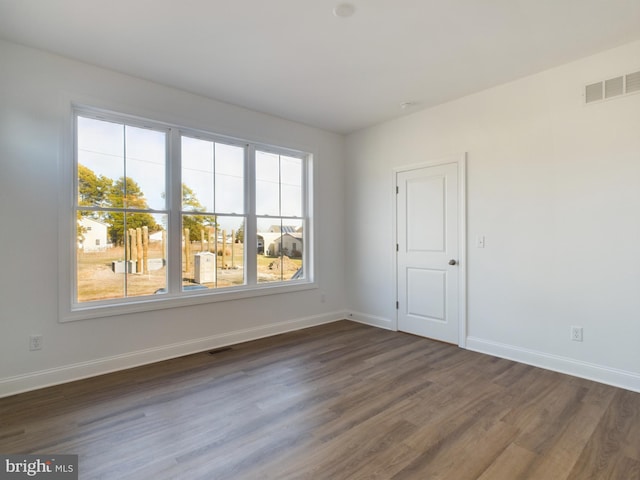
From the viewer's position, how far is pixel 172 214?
139 inches

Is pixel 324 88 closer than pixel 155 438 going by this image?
No

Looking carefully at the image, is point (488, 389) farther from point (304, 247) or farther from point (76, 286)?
point (76, 286)

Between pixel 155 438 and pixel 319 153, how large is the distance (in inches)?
151

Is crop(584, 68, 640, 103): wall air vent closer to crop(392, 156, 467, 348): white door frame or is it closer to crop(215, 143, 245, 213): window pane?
crop(392, 156, 467, 348): white door frame

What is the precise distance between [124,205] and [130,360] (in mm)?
1489

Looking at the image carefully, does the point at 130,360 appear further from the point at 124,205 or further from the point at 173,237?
the point at 124,205

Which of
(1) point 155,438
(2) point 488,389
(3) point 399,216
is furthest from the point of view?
(3) point 399,216

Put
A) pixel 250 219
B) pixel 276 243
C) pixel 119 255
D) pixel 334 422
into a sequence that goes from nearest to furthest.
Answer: pixel 334 422
pixel 119 255
pixel 250 219
pixel 276 243

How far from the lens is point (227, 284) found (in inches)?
156

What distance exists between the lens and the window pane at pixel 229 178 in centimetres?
391

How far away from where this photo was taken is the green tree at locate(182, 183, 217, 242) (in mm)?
3629

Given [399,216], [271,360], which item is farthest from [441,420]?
A: [399,216]

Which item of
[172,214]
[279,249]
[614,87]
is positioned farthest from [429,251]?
[172,214]

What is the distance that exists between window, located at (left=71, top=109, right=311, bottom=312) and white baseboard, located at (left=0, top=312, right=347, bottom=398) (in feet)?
1.57
